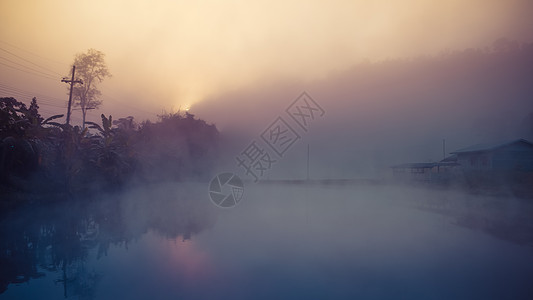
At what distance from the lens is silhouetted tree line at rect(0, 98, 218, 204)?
1328 cm

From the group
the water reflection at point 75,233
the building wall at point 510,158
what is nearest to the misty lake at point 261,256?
the water reflection at point 75,233

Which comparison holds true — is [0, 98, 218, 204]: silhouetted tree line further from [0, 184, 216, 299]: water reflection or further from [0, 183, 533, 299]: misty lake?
[0, 183, 533, 299]: misty lake

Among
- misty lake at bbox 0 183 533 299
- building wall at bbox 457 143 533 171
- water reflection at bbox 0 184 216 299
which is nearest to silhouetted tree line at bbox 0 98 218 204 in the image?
water reflection at bbox 0 184 216 299

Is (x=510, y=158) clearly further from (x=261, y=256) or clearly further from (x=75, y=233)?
→ (x=75, y=233)

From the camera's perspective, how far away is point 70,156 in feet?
49.4

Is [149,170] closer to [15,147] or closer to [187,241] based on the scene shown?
[15,147]

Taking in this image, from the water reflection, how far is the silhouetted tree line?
4.94 feet

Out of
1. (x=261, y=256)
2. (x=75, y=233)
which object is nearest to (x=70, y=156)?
(x=75, y=233)

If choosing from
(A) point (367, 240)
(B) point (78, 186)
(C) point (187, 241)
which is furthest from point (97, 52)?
(A) point (367, 240)

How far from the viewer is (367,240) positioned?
27.9 feet

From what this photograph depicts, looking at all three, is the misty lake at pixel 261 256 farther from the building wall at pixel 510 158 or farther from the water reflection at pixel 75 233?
the building wall at pixel 510 158

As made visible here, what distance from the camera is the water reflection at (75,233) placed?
18.3ft

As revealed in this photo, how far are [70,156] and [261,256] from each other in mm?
12204

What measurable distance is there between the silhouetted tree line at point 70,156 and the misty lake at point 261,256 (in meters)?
2.70
